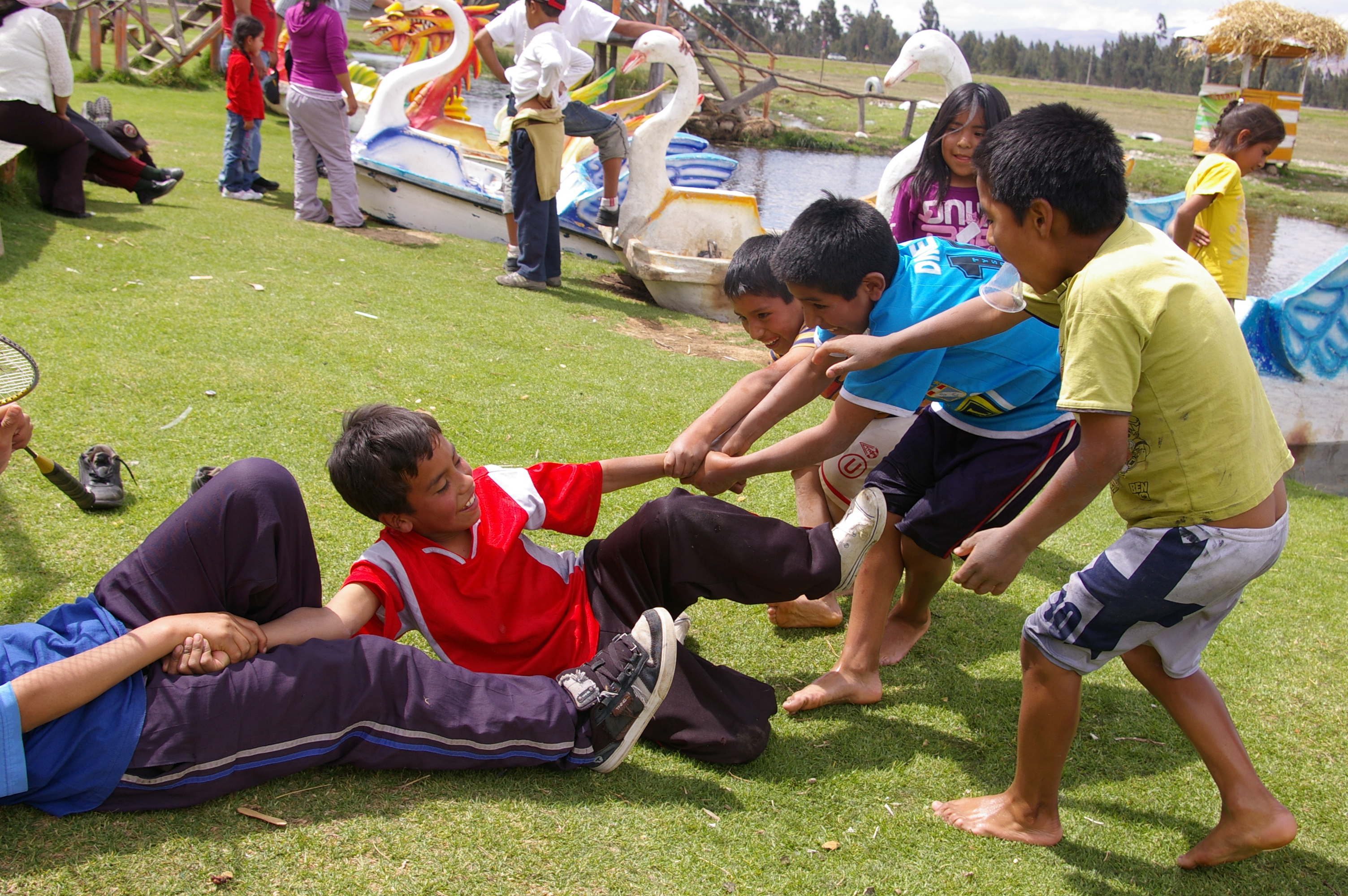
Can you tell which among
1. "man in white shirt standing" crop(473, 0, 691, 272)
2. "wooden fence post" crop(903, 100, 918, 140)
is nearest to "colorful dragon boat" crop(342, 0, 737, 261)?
"man in white shirt standing" crop(473, 0, 691, 272)

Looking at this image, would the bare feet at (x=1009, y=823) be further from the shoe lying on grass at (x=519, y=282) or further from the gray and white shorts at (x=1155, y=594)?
the shoe lying on grass at (x=519, y=282)

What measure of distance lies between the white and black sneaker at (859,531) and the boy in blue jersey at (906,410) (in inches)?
9.8

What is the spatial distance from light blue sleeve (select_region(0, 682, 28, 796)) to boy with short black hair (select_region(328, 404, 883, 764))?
65 cm

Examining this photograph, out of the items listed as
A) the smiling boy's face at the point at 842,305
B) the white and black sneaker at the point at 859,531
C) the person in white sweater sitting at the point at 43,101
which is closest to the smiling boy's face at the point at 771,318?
the smiling boy's face at the point at 842,305

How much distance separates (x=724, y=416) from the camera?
3.07m

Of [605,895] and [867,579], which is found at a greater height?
[867,579]

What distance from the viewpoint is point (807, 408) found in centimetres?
545

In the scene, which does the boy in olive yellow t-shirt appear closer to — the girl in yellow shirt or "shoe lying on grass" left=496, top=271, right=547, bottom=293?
the girl in yellow shirt

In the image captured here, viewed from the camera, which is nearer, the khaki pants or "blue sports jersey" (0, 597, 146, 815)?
"blue sports jersey" (0, 597, 146, 815)

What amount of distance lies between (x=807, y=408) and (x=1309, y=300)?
296 centimetres

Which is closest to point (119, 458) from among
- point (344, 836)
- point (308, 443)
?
point (308, 443)

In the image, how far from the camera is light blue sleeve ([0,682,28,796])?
5.66ft

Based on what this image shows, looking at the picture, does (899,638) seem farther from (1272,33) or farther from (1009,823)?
(1272,33)

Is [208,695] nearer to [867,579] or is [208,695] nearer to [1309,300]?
[867,579]
